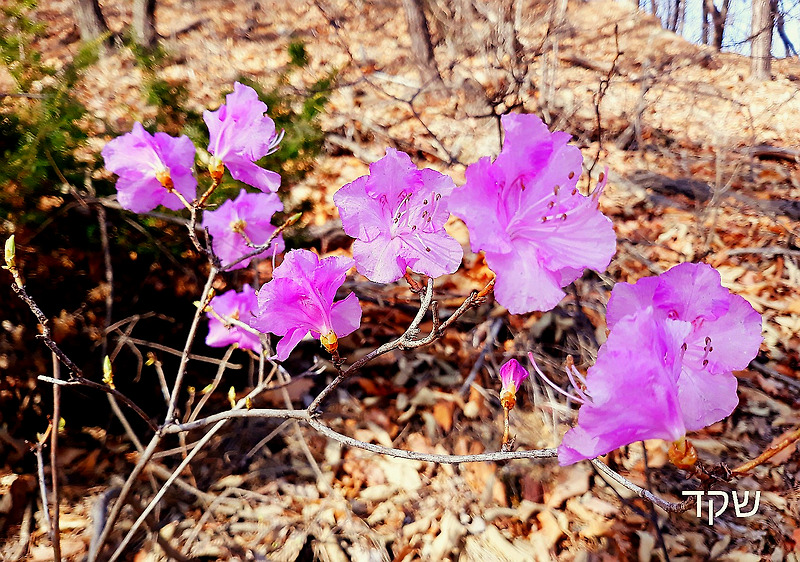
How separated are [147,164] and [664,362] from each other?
47.2 inches

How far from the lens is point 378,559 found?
1.66 meters

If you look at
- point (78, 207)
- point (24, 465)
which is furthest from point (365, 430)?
point (78, 207)

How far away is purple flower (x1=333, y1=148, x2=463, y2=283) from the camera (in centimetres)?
89

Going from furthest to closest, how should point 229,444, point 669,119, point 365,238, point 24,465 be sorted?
point 669,119 < point 229,444 < point 24,465 < point 365,238

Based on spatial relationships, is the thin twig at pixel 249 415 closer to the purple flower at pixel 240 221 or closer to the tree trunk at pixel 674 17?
the purple flower at pixel 240 221

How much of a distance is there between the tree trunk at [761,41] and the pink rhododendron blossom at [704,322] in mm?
2752

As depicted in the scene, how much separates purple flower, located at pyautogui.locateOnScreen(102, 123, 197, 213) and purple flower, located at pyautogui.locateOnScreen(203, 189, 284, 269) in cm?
14

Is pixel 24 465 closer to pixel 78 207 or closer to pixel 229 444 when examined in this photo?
pixel 229 444

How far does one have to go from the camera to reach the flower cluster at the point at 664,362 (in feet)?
2.25

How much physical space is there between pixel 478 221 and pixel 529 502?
55.1 inches

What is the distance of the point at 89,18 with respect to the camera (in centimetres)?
574

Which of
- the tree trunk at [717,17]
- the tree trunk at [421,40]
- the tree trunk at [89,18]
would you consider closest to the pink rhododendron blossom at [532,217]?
the tree trunk at [421,40]

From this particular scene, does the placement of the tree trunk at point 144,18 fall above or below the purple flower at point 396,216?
above

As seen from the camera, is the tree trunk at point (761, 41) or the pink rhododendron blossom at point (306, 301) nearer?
the pink rhododendron blossom at point (306, 301)
